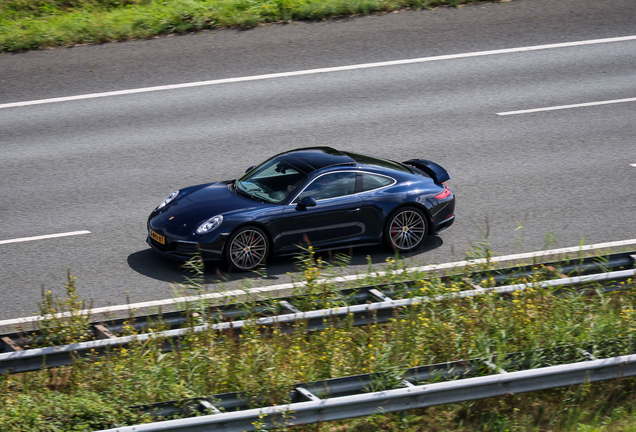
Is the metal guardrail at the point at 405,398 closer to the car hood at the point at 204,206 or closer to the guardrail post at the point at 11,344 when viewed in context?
the guardrail post at the point at 11,344

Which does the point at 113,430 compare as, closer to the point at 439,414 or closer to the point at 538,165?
the point at 439,414

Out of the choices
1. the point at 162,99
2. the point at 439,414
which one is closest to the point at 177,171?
the point at 162,99

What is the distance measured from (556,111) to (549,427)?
970cm

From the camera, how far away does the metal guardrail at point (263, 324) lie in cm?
666

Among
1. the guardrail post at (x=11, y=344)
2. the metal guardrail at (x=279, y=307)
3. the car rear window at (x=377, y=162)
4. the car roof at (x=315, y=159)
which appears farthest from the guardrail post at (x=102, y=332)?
the car rear window at (x=377, y=162)

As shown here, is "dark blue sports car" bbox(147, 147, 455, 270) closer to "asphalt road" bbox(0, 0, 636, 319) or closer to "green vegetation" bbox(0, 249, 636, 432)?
"asphalt road" bbox(0, 0, 636, 319)

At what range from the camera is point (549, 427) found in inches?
252

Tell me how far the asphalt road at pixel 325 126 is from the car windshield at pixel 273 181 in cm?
88

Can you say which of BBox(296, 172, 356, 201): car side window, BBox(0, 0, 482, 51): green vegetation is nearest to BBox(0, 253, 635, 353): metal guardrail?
BBox(296, 172, 356, 201): car side window

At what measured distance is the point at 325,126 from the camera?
14.2m

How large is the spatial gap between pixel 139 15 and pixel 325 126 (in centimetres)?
656

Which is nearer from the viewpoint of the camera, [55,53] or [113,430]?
[113,430]

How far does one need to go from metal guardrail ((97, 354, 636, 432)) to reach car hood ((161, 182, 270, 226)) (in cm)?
413

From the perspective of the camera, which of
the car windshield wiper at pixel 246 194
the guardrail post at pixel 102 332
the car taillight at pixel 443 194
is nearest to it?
the guardrail post at pixel 102 332
